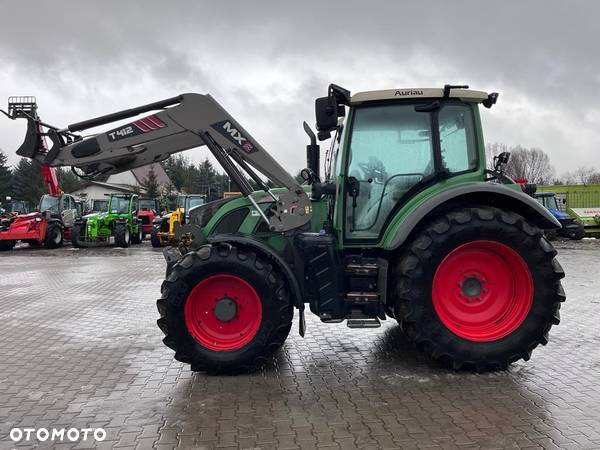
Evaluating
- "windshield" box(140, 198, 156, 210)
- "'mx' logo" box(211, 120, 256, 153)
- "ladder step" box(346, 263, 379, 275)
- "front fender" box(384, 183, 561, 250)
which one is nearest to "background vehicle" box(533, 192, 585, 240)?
"windshield" box(140, 198, 156, 210)

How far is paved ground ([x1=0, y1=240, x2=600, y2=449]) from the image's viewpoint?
11.5 ft

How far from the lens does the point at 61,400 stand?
418 cm

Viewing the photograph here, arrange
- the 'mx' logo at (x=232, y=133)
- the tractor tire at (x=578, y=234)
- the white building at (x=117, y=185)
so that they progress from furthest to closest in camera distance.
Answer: the white building at (x=117, y=185) < the tractor tire at (x=578, y=234) < the 'mx' logo at (x=232, y=133)

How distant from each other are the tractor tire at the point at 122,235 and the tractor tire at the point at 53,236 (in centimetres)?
239

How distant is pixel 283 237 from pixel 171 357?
1745mm

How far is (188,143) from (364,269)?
2.12 meters

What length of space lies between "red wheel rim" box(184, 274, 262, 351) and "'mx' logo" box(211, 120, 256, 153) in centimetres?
130

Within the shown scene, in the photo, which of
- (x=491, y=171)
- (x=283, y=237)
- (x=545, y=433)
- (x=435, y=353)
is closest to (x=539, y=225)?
(x=491, y=171)

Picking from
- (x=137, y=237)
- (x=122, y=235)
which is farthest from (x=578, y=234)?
(x=137, y=237)

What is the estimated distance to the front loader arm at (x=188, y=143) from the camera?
4.85m

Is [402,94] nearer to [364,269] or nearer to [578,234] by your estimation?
[364,269]

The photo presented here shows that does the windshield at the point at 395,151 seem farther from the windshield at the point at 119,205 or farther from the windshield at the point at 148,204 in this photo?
the windshield at the point at 148,204

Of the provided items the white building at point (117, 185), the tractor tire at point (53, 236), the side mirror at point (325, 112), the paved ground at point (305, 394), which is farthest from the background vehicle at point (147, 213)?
the white building at point (117, 185)

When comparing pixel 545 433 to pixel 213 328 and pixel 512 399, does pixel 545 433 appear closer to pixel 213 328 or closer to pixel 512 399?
pixel 512 399
